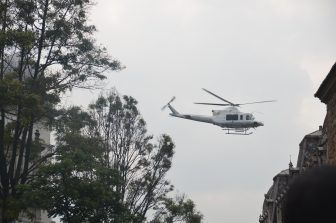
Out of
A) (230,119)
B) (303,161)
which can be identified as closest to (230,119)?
(230,119)

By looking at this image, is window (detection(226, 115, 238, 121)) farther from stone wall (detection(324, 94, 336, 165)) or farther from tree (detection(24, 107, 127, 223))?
stone wall (detection(324, 94, 336, 165))

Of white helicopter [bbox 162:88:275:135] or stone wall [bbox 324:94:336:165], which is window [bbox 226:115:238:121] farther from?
stone wall [bbox 324:94:336:165]

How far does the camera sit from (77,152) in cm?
2361

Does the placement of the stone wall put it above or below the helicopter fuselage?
below

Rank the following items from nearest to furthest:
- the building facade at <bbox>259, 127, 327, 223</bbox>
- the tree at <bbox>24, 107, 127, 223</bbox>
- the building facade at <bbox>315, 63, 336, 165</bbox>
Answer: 1. the building facade at <bbox>315, 63, 336, 165</bbox>
2. the tree at <bbox>24, 107, 127, 223</bbox>
3. the building facade at <bbox>259, 127, 327, 223</bbox>

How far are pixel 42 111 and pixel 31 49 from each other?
3.04 meters

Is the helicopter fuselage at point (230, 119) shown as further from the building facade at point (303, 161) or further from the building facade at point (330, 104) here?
the building facade at point (330, 104)

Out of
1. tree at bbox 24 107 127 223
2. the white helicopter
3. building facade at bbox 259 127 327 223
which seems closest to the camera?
tree at bbox 24 107 127 223

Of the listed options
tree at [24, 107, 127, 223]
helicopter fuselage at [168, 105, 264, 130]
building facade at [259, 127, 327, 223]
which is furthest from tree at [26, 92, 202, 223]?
helicopter fuselage at [168, 105, 264, 130]

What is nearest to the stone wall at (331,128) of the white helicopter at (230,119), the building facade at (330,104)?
the building facade at (330,104)

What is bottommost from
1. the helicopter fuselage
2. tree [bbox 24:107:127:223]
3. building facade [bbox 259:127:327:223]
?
tree [bbox 24:107:127:223]

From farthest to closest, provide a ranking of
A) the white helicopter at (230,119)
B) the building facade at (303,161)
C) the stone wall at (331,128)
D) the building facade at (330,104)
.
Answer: the white helicopter at (230,119) → the building facade at (303,161) → the stone wall at (331,128) → the building facade at (330,104)

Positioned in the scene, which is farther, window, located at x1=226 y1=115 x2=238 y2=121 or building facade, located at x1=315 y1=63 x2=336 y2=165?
window, located at x1=226 y1=115 x2=238 y2=121

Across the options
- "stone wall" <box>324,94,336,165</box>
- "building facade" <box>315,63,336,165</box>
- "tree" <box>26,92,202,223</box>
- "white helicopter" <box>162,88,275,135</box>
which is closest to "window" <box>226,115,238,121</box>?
"white helicopter" <box>162,88,275,135</box>
